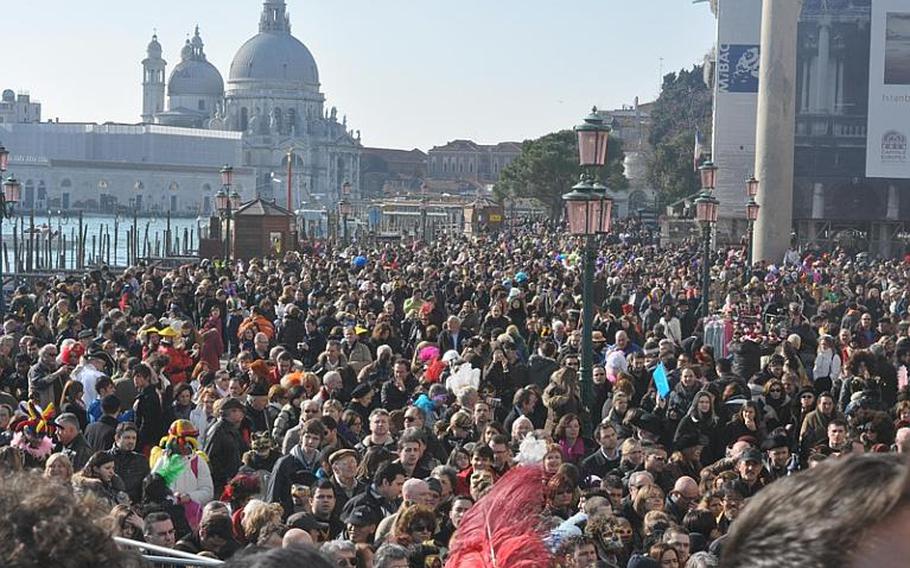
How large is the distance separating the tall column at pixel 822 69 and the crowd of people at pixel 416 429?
1283 inches

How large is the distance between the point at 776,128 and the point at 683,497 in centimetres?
3056

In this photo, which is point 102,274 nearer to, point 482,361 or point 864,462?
point 482,361

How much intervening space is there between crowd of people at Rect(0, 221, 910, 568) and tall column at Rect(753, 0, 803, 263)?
18.4m

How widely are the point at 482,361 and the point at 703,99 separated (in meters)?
81.6

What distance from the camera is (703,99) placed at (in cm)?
9175

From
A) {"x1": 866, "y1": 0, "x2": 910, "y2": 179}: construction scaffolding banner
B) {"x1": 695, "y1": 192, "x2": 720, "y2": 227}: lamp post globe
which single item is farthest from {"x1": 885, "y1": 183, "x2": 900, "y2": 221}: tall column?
{"x1": 695, "y1": 192, "x2": 720, "y2": 227}: lamp post globe

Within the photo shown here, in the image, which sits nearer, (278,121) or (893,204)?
(893,204)

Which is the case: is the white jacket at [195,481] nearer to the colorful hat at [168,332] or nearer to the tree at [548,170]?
the colorful hat at [168,332]

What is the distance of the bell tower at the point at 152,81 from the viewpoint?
18575 cm

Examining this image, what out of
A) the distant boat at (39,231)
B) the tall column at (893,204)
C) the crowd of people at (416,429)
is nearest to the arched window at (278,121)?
the distant boat at (39,231)

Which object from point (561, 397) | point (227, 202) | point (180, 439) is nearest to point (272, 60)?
point (227, 202)

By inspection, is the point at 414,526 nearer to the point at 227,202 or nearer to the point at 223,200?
the point at 227,202

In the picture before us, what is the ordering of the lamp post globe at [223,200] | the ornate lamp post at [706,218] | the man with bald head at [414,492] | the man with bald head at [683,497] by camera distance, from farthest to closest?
the lamp post globe at [223,200] → the ornate lamp post at [706,218] → the man with bald head at [683,497] → the man with bald head at [414,492]

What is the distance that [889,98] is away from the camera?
1820 inches
